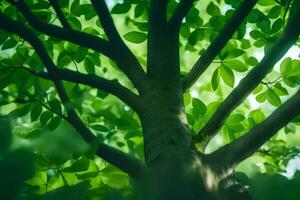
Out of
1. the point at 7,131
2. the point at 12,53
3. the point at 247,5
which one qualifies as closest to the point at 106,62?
the point at 12,53

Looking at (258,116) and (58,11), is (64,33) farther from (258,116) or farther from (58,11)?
(258,116)

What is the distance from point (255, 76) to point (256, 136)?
30 centimetres

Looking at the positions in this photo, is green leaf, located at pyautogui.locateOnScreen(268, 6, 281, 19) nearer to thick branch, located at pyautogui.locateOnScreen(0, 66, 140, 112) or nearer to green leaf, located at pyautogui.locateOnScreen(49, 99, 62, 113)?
thick branch, located at pyautogui.locateOnScreen(0, 66, 140, 112)

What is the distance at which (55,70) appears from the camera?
6.89 ft

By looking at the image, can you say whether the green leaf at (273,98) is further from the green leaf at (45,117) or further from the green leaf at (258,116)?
the green leaf at (45,117)

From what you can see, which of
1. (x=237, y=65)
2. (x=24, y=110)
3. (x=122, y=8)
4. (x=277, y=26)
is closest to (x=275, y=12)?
(x=277, y=26)

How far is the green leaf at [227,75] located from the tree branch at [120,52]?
63cm

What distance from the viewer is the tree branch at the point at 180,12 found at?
7.32 feet

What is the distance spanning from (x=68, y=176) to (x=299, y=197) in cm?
173

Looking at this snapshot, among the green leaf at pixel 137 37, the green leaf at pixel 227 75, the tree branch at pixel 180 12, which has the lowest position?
the green leaf at pixel 227 75

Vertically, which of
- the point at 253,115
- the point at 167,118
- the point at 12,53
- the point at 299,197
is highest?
the point at 12,53

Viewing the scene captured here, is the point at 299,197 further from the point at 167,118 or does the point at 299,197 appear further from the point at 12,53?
the point at 12,53

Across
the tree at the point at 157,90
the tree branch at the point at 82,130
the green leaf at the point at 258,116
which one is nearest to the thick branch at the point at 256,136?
the tree at the point at 157,90

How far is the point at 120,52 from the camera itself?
2299 millimetres
